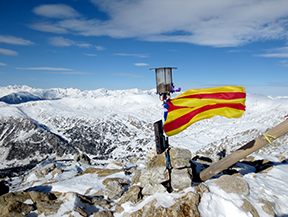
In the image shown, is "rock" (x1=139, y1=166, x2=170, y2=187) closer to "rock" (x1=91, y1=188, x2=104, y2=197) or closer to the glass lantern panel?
"rock" (x1=91, y1=188, x2=104, y2=197)

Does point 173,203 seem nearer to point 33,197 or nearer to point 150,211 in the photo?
point 150,211

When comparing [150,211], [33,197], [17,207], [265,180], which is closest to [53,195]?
[33,197]

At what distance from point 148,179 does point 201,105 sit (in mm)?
6897

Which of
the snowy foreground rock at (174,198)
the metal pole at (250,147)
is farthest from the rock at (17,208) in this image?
the metal pole at (250,147)

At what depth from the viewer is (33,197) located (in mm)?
13117

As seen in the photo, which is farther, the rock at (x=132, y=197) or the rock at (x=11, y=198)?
the rock at (x=11, y=198)

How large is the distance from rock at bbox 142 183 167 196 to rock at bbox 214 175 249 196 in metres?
4.31

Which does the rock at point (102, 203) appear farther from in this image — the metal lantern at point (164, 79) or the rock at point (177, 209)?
the metal lantern at point (164, 79)

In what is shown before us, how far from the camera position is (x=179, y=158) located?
12938 millimetres

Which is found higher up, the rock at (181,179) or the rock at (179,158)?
the rock at (179,158)

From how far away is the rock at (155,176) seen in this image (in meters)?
11.9

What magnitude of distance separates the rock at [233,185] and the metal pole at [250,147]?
864 mm

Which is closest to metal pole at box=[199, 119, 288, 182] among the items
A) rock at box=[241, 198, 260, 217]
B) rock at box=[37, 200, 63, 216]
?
rock at box=[241, 198, 260, 217]

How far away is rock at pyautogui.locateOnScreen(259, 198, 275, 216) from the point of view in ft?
33.4
